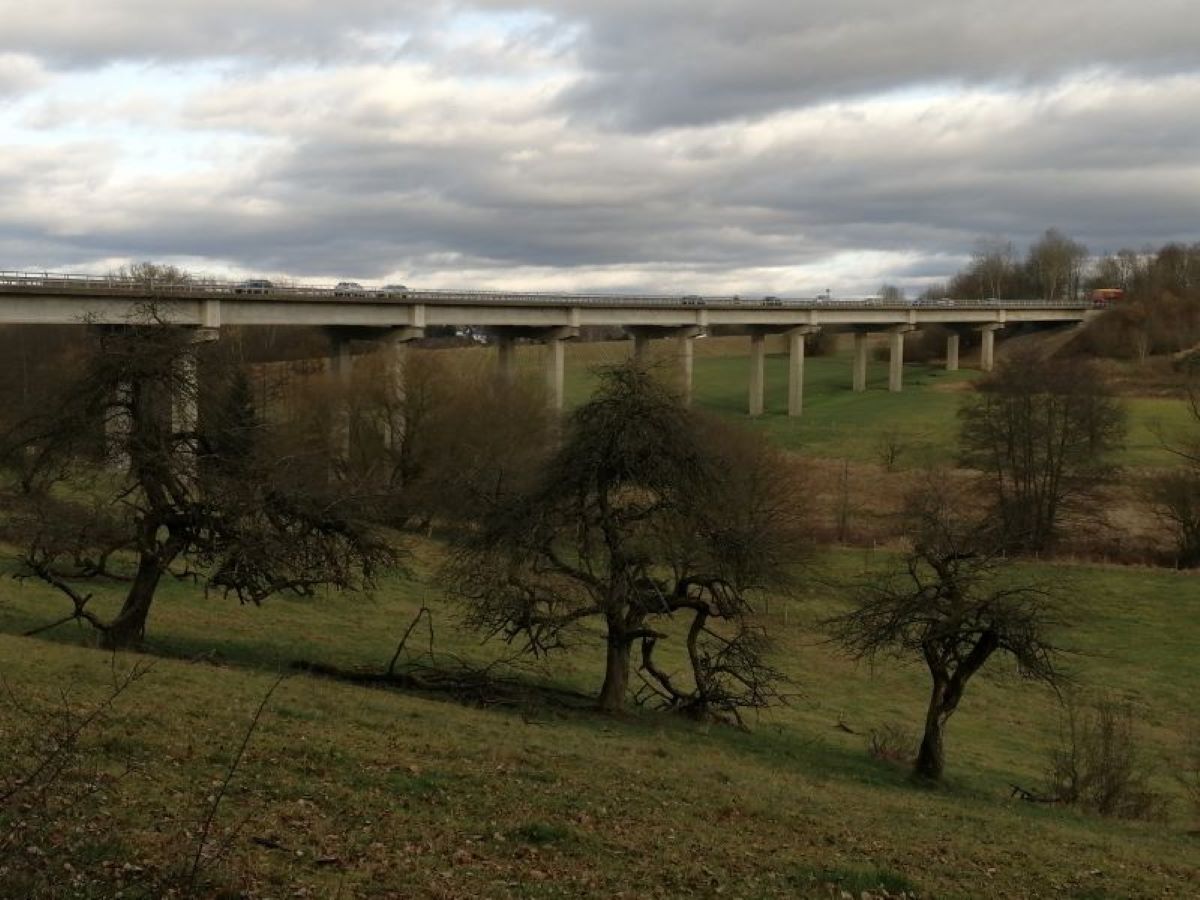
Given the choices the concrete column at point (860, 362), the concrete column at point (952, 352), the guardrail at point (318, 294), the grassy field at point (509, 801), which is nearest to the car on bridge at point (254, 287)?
the guardrail at point (318, 294)

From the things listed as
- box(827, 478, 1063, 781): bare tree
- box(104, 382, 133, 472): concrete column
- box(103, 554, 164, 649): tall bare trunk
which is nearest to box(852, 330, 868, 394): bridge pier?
box(827, 478, 1063, 781): bare tree

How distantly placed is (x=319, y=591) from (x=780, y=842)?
26.6 meters

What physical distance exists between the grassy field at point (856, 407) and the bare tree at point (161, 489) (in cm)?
4195

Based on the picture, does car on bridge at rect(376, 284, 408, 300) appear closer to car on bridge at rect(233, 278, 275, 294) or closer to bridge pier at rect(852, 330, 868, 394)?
car on bridge at rect(233, 278, 275, 294)

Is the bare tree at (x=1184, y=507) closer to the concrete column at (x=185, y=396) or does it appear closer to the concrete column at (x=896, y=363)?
the concrete column at (x=185, y=396)

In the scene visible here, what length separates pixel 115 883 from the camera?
8945mm

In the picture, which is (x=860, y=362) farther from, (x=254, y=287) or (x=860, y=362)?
(x=254, y=287)

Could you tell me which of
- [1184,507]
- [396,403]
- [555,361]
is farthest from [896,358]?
[396,403]

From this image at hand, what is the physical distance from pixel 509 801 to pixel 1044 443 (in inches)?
2117

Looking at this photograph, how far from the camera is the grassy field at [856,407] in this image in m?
86.6

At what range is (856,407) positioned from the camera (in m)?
114

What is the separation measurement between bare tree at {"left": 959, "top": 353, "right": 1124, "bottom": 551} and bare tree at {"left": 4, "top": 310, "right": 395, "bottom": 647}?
142ft

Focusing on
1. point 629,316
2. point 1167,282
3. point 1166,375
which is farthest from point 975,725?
point 1167,282

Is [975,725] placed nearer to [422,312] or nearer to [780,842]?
[780,842]
